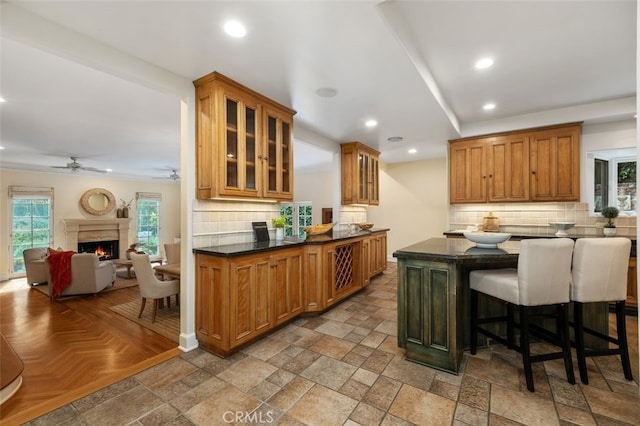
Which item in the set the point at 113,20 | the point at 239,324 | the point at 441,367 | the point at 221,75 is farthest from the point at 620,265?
the point at 113,20

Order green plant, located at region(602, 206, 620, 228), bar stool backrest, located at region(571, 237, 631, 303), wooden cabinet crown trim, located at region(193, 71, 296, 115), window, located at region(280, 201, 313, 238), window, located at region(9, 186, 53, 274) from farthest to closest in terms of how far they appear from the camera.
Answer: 1. window, located at region(280, 201, 313, 238)
2. window, located at region(9, 186, 53, 274)
3. green plant, located at region(602, 206, 620, 228)
4. wooden cabinet crown trim, located at region(193, 71, 296, 115)
5. bar stool backrest, located at region(571, 237, 631, 303)

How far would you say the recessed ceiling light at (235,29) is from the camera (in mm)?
1883

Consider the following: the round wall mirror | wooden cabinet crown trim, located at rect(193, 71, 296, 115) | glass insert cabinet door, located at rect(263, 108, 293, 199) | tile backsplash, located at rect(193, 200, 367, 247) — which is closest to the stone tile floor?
tile backsplash, located at rect(193, 200, 367, 247)

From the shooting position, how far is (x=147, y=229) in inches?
343

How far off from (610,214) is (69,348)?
21.5 ft

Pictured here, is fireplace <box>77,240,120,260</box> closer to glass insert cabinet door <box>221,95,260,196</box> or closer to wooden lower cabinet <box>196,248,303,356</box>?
wooden lower cabinet <box>196,248,303,356</box>

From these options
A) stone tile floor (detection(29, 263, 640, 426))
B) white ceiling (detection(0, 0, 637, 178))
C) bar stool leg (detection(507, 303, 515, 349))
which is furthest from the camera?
bar stool leg (detection(507, 303, 515, 349))

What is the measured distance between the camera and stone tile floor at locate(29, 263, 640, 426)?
5.65 feet

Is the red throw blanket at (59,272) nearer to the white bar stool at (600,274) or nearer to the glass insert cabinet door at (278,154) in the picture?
the glass insert cabinet door at (278,154)

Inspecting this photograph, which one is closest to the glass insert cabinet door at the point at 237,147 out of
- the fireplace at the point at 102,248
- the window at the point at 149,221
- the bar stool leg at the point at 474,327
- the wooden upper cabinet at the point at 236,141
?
the wooden upper cabinet at the point at 236,141

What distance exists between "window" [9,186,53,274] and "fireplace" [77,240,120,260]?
2.34ft

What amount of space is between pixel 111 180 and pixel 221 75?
7.27 meters

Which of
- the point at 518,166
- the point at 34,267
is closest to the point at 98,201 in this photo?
the point at 34,267

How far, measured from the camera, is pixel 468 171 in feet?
15.3
